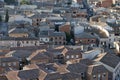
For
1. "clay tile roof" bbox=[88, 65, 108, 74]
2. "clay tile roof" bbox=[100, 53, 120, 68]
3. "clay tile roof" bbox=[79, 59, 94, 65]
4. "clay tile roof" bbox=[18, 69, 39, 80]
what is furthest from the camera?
"clay tile roof" bbox=[100, 53, 120, 68]

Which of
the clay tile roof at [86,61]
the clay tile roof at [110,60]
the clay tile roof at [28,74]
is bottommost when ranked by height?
the clay tile roof at [110,60]

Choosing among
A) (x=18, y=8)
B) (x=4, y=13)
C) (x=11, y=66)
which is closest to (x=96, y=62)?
(x=11, y=66)

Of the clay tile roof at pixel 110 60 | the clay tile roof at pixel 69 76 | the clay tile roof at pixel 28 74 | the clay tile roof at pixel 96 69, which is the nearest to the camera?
the clay tile roof at pixel 28 74

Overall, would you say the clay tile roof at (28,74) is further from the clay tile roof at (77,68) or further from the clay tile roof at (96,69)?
the clay tile roof at (96,69)

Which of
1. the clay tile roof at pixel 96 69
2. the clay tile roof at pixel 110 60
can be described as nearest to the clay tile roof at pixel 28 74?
→ the clay tile roof at pixel 96 69

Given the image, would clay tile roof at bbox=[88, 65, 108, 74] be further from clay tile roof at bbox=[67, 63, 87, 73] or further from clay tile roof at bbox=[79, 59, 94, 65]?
clay tile roof at bbox=[79, 59, 94, 65]

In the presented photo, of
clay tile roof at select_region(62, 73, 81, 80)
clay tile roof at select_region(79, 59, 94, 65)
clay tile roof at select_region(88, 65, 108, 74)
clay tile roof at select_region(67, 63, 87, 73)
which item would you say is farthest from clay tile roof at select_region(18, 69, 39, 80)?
clay tile roof at select_region(79, 59, 94, 65)

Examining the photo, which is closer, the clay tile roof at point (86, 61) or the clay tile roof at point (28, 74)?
the clay tile roof at point (28, 74)

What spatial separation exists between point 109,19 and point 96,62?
14.0 metres

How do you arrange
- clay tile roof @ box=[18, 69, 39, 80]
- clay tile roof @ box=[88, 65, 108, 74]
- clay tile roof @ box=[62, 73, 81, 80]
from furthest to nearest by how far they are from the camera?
clay tile roof @ box=[88, 65, 108, 74], clay tile roof @ box=[62, 73, 81, 80], clay tile roof @ box=[18, 69, 39, 80]

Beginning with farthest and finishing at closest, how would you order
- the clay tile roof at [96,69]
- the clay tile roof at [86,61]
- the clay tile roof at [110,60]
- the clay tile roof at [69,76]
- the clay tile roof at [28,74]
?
the clay tile roof at [110,60], the clay tile roof at [86,61], the clay tile roof at [96,69], the clay tile roof at [69,76], the clay tile roof at [28,74]

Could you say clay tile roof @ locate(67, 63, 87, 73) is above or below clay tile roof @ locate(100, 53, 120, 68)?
above

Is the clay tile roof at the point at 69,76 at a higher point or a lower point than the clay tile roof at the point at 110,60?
higher

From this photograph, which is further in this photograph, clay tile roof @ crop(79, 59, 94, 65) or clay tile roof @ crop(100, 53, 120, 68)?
clay tile roof @ crop(100, 53, 120, 68)
